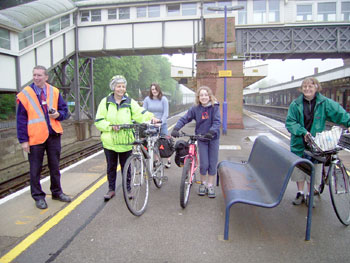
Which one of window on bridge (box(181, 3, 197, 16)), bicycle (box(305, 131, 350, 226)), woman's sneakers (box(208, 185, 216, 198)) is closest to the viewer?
bicycle (box(305, 131, 350, 226))

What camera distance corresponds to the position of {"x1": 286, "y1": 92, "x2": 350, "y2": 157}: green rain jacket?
13.3 feet

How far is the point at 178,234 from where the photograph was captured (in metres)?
3.52

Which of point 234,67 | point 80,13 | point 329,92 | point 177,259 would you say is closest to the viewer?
point 177,259

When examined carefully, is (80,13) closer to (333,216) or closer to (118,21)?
(118,21)

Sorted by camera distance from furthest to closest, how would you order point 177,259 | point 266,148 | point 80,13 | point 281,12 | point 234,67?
point 80,13
point 281,12
point 234,67
point 266,148
point 177,259

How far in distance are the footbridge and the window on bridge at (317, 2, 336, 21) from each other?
64 millimetres

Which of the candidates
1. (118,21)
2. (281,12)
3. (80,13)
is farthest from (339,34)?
(80,13)

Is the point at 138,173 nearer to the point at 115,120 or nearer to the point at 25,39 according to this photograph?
the point at 115,120

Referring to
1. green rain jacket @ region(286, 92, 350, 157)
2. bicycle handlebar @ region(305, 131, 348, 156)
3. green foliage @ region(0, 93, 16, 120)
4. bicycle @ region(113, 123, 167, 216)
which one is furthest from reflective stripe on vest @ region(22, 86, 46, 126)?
green foliage @ region(0, 93, 16, 120)

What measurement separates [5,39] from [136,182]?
14686 millimetres

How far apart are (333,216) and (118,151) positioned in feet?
10.5

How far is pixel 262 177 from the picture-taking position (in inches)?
162

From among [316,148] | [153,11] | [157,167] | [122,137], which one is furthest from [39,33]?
[316,148]

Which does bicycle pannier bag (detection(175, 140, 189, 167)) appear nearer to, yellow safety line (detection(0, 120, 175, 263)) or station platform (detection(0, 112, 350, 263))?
station platform (detection(0, 112, 350, 263))
